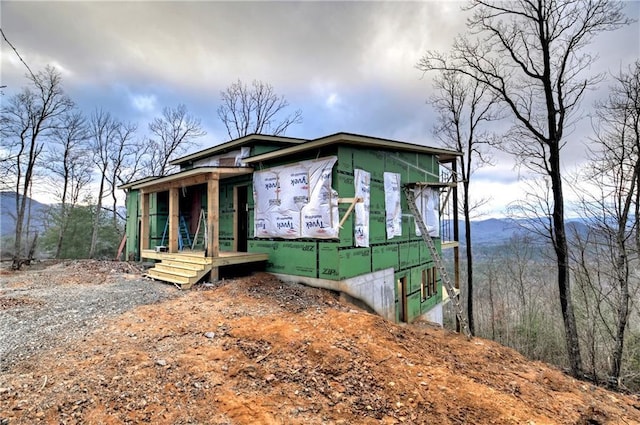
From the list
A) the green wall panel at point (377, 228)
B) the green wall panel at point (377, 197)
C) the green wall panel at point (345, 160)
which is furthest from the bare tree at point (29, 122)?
the green wall panel at point (377, 228)

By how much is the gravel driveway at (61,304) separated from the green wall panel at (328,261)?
3566 millimetres

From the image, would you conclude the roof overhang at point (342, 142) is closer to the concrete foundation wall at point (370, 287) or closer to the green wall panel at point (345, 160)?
the green wall panel at point (345, 160)

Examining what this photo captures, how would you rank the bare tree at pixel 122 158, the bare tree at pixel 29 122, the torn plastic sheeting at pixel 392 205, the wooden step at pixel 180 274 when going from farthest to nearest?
1. the bare tree at pixel 122 158
2. the bare tree at pixel 29 122
3. the torn plastic sheeting at pixel 392 205
4. the wooden step at pixel 180 274

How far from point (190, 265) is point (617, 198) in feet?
39.9

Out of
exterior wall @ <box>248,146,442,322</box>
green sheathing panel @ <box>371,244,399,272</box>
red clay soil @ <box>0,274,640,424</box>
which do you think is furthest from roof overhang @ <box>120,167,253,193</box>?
green sheathing panel @ <box>371,244,399,272</box>

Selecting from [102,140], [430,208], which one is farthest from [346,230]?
[102,140]

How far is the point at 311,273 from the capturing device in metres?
7.96

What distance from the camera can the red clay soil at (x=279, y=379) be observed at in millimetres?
2943

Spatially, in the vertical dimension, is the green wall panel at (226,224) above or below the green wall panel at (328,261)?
above

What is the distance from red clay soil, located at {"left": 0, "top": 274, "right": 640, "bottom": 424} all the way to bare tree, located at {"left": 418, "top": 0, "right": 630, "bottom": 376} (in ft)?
16.8

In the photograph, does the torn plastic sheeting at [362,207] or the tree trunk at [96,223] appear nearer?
the torn plastic sheeting at [362,207]

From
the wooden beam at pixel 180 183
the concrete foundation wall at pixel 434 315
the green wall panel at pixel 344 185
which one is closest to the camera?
the green wall panel at pixel 344 185

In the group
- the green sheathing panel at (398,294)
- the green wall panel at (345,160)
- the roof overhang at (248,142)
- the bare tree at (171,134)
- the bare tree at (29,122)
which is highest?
the bare tree at (171,134)

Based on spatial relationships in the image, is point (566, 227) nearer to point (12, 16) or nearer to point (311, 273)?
point (311, 273)
